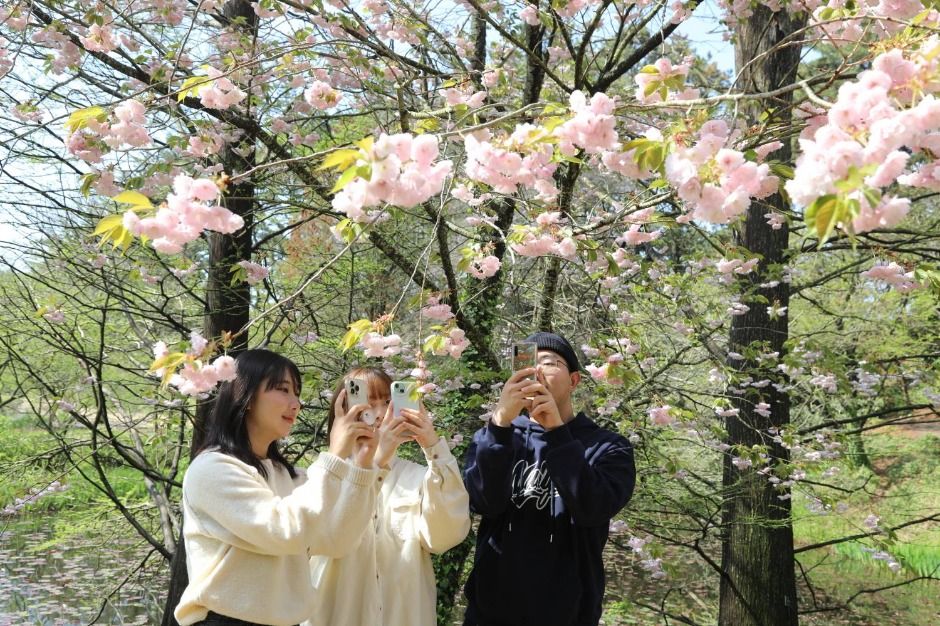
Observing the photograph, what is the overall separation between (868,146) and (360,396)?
1.12m

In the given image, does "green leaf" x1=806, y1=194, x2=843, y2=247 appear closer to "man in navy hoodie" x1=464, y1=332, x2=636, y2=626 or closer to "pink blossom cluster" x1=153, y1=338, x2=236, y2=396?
"man in navy hoodie" x1=464, y1=332, x2=636, y2=626

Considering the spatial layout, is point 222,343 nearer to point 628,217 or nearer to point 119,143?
point 119,143

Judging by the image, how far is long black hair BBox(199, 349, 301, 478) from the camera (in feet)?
5.49

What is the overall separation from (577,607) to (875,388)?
433 cm

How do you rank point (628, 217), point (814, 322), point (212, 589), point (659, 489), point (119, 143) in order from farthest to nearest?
point (814, 322), point (659, 489), point (628, 217), point (119, 143), point (212, 589)

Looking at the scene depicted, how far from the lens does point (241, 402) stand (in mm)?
1708

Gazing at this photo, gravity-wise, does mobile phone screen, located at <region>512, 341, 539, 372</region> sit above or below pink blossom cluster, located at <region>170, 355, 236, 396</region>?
above

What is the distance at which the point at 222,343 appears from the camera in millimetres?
1516

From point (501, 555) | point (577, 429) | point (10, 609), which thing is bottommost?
point (10, 609)

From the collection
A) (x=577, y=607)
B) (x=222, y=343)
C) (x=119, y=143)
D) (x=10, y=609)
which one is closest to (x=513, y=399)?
(x=577, y=607)

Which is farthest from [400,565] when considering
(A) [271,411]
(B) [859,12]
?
(B) [859,12]

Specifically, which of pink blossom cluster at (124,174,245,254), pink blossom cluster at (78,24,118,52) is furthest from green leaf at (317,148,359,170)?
pink blossom cluster at (78,24,118,52)

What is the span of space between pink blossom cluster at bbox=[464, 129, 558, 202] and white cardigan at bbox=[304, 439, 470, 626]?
605 millimetres

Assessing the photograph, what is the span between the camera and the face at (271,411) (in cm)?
172
